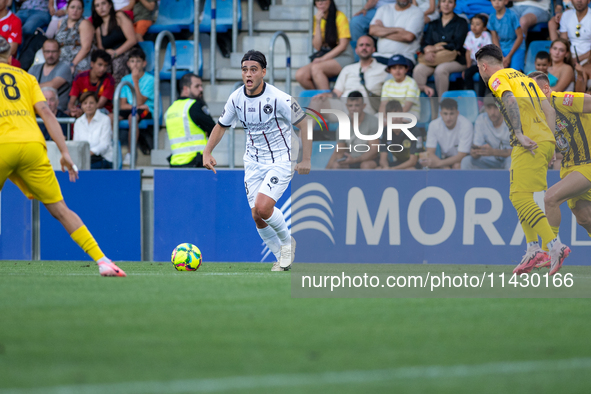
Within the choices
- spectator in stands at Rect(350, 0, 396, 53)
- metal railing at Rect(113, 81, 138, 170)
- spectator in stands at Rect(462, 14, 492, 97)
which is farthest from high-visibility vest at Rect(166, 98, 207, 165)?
spectator in stands at Rect(462, 14, 492, 97)

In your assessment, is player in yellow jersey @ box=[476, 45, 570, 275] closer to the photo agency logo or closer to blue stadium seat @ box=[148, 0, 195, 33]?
the photo agency logo

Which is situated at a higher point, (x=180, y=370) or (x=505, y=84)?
(x=505, y=84)

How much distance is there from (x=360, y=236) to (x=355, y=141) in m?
1.20

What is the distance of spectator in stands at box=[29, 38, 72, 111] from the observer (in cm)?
1323

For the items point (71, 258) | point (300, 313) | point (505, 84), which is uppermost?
point (505, 84)

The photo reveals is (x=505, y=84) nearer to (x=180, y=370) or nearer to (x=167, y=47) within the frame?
(x=180, y=370)

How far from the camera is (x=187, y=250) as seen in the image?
811 centimetres

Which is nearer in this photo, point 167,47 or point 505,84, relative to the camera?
point 505,84

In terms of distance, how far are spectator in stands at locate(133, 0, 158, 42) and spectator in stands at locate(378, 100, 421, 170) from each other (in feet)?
18.8

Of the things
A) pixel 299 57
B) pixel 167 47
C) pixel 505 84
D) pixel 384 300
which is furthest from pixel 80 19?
pixel 384 300

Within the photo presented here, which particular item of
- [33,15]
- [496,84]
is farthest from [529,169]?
[33,15]

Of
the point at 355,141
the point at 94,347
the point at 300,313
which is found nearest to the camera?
the point at 94,347

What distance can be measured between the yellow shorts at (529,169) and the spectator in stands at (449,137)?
2.26 meters

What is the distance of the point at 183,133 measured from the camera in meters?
10.7
